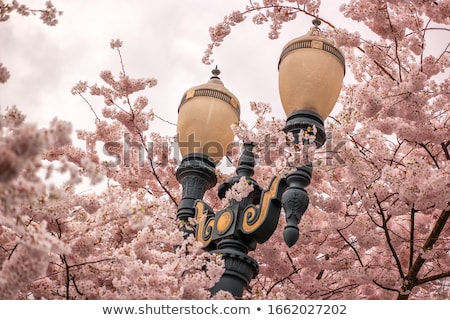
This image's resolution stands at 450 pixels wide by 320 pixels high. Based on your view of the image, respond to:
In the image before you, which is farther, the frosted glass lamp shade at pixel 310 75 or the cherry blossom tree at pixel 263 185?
the frosted glass lamp shade at pixel 310 75

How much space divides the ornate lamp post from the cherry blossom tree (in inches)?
5.9

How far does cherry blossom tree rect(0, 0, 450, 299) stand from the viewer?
2.11 meters

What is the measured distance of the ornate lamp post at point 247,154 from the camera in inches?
132

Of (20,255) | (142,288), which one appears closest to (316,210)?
(142,288)

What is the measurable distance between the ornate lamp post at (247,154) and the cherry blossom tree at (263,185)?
0.15 m

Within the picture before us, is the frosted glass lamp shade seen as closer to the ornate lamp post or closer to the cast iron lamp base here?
the ornate lamp post

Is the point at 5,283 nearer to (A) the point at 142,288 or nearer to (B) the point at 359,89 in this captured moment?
(A) the point at 142,288

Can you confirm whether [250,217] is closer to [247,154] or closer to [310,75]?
[247,154]

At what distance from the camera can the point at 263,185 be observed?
466 cm

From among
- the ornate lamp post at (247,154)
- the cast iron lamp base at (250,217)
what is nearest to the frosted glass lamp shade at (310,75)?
the ornate lamp post at (247,154)

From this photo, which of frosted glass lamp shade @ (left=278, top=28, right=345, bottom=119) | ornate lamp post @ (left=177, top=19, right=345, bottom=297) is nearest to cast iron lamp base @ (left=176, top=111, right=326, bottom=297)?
ornate lamp post @ (left=177, top=19, right=345, bottom=297)

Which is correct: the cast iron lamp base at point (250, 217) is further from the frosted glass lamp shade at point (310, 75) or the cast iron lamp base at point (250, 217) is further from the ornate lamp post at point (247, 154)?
the frosted glass lamp shade at point (310, 75)

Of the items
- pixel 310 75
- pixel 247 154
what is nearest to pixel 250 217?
pixel 247 154

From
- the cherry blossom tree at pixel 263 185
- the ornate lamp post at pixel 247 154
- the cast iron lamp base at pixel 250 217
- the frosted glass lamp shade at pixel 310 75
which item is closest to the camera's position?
the cherry blossom tree at pixel 263 185
